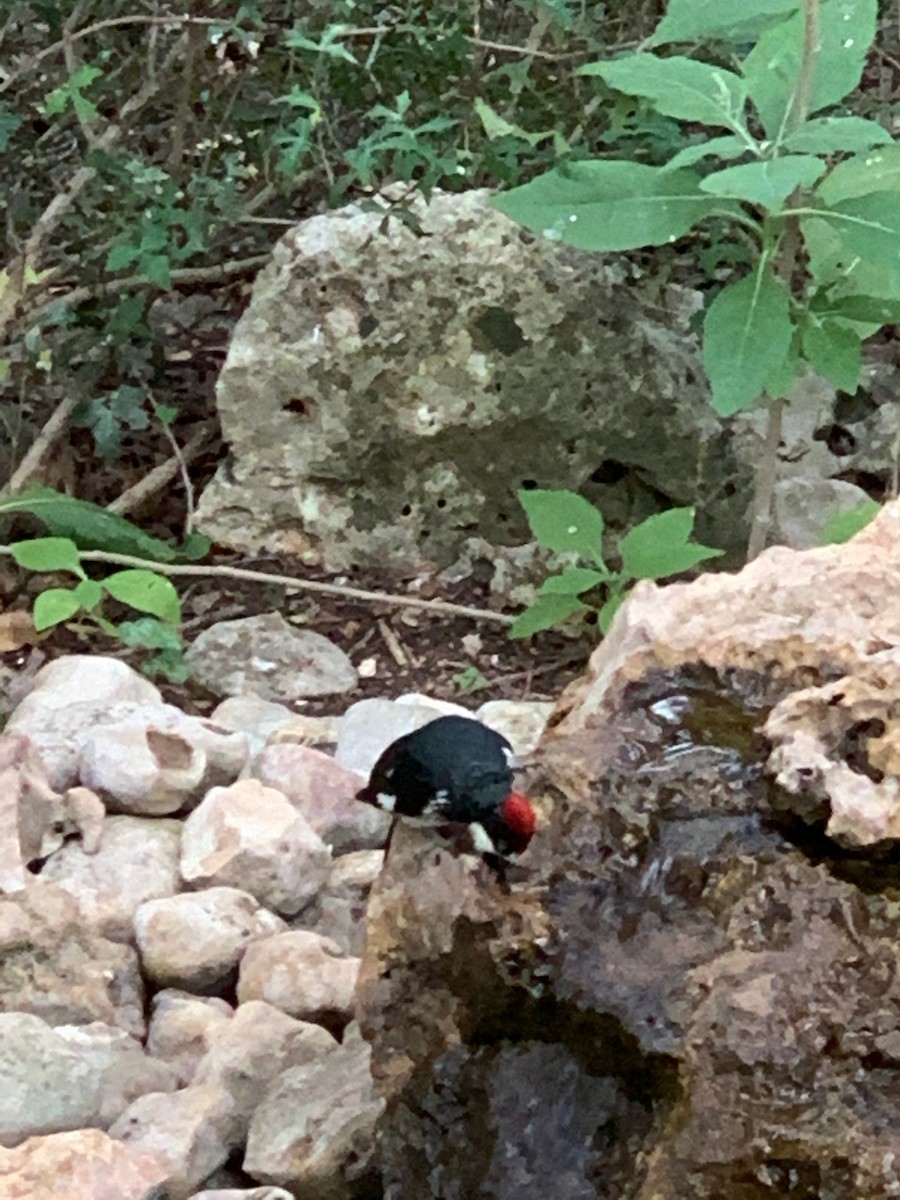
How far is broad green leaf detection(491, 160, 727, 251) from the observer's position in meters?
1.48

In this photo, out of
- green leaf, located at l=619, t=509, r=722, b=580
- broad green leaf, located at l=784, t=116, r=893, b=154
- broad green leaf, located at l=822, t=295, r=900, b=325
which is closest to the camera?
broad green leaf, located at l=784, t=116, r=893, b=154

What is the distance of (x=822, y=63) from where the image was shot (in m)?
1.57

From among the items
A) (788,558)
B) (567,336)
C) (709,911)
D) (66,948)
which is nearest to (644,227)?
(788,558)

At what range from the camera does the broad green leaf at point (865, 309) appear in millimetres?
1679

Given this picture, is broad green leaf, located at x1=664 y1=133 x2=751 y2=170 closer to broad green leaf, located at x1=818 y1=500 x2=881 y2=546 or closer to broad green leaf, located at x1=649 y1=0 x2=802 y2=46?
broad green leaf, located at x1=649 y1=0 x2=802 y2=46

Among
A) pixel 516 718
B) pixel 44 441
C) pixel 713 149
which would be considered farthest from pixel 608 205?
pixel 44 441

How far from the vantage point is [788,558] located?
120 centimetres

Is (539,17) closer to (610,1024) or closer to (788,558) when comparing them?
(788,558)

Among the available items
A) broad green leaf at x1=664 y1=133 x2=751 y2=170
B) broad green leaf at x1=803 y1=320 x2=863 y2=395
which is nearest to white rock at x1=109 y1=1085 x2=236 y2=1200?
broad green leaf at x1=664 y1=133 x2=751 y2=170

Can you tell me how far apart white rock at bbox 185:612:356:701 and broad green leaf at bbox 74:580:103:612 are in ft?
0.65

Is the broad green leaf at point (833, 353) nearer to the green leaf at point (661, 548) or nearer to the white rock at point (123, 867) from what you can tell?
the green leaf at point (661, 548)

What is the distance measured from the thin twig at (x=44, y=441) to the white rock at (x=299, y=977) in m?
1.17

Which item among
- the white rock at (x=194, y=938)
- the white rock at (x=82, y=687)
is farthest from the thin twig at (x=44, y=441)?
the white rock at (x=194, y=938)

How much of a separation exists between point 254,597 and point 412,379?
1.50 feet
